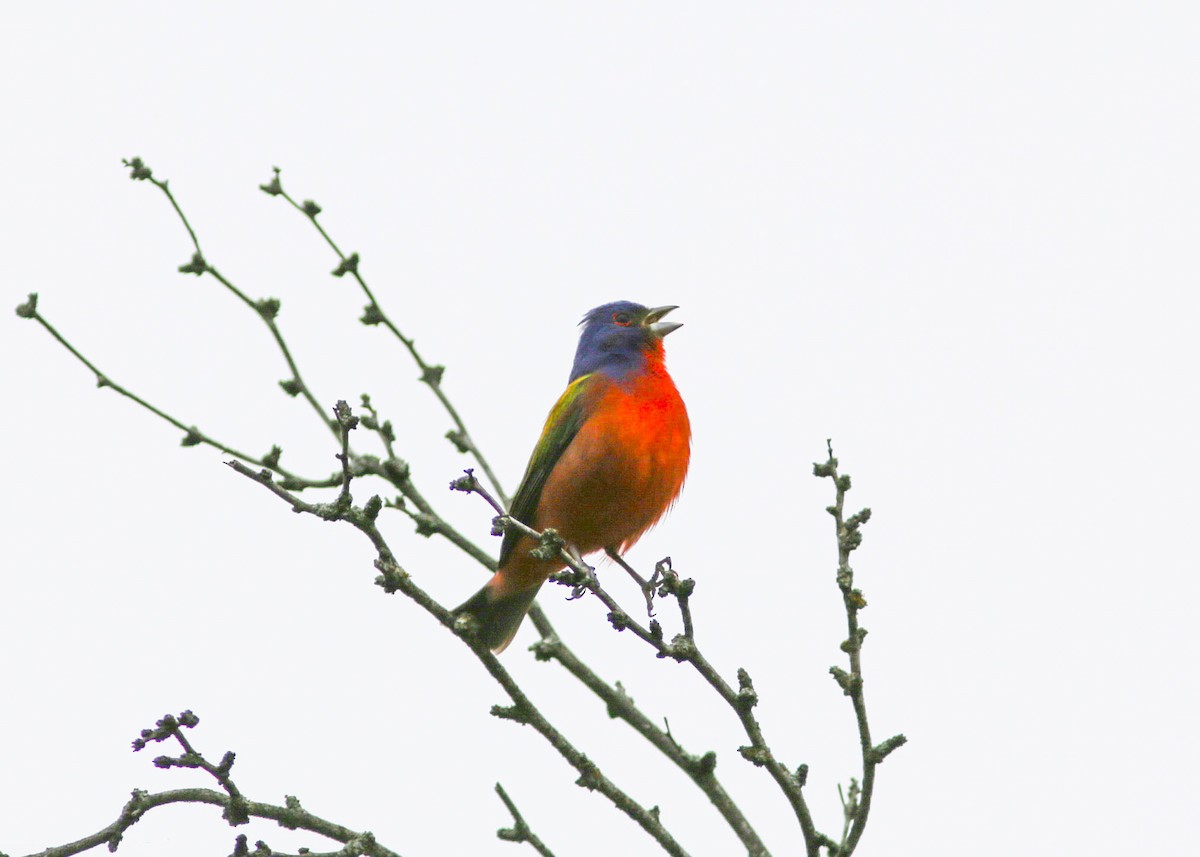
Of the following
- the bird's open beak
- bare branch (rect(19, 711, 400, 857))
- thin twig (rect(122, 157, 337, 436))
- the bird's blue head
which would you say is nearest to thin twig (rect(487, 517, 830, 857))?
bare branch (rect(19, 711, 400, 857))

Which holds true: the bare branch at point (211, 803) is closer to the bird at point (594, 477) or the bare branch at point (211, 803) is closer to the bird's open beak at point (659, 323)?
the bird at point (594, 477)

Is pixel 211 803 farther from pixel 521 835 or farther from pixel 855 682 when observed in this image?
pixel 855 682

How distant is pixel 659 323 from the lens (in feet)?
26.4

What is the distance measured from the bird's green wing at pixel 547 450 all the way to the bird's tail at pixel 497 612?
394 mm

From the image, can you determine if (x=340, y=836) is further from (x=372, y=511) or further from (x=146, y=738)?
(x=372, y=511)

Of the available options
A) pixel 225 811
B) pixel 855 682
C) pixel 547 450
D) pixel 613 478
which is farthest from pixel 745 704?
pixel 547 450

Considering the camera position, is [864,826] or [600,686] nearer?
[864,826]

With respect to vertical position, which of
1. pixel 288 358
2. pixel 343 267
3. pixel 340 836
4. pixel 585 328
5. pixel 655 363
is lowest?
pixel 340 836

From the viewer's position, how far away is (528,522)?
273 inches

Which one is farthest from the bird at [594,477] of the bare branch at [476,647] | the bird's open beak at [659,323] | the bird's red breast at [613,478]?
the bare branch at [476,647]

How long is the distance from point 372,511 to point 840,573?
4.76 feet

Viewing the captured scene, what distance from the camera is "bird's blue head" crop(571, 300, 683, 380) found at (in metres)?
7.57

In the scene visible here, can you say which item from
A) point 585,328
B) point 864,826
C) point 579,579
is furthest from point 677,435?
point 864,826

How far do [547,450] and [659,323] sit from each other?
4.84 ft
